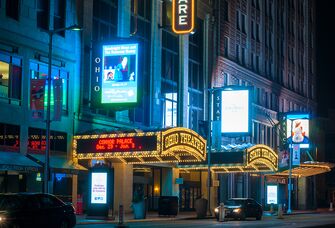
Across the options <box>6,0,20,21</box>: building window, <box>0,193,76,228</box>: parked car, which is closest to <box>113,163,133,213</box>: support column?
<box>6,0,20,21</box>: building window

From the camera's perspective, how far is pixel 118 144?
46.2m

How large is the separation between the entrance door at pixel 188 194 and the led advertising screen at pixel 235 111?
5.95m

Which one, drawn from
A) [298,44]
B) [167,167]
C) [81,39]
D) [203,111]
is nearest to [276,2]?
[298,44]

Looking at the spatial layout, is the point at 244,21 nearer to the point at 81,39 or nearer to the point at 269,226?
the point at 81,39

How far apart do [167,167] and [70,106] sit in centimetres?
1493

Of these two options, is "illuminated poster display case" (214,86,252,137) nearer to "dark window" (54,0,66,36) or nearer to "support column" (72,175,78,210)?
Result: "support column" (72,175,78,210)

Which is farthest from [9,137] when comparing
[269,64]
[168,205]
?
[269,64]

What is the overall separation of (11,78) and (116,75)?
709cm

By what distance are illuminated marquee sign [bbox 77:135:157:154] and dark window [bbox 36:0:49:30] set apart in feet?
26.0

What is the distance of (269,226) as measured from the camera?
3522 centimetres

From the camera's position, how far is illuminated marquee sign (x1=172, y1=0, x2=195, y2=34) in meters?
53.2

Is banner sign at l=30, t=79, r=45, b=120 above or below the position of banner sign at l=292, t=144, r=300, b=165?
above

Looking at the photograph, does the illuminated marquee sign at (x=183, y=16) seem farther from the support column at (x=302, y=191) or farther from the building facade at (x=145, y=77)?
the support column at (x=302, y=191)

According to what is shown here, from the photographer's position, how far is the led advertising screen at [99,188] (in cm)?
3956
